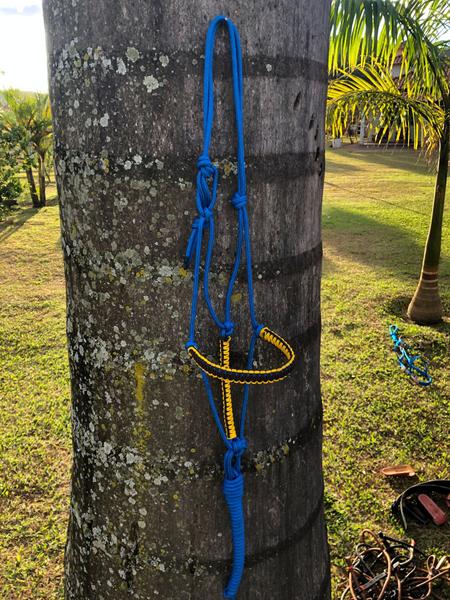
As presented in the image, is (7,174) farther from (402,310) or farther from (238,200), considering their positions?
(238,200)

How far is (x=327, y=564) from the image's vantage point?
1.52 metres

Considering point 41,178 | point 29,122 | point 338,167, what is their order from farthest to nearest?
point 338,167
point 41,178
point 29,122

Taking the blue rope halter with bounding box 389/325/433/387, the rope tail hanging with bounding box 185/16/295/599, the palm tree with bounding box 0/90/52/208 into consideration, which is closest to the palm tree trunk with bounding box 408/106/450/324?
the blue rope halter with bounding box 389/325/433/387

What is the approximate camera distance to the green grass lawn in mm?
3420

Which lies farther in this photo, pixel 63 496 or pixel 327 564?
pixel 63 496

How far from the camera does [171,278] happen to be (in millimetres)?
1027

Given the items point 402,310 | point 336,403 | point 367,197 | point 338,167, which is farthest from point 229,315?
point 338,167

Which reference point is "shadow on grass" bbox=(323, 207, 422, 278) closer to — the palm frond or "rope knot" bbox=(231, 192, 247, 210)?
the palm frond

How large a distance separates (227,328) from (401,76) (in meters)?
5.24

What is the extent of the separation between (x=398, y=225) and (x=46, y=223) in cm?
840

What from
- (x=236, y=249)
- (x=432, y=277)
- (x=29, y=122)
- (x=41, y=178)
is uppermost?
(x=29, y=122)

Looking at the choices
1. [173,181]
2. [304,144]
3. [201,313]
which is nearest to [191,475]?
[201,313]

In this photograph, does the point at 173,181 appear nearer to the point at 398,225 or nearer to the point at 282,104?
the point at 282,104

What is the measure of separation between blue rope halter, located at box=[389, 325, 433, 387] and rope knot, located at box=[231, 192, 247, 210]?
4.66m
